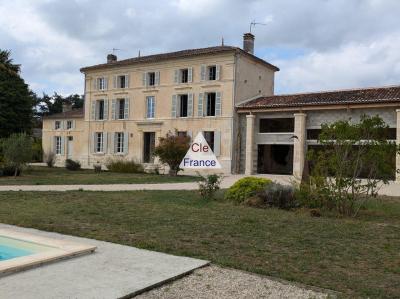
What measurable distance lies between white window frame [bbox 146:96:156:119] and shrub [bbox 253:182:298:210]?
20.9 metres

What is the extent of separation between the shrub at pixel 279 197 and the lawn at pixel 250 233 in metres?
0.63

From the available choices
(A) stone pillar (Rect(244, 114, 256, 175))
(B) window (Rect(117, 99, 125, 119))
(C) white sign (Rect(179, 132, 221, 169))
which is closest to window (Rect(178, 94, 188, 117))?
(A) stone pillar (Rect(244, 114, 256, 175))

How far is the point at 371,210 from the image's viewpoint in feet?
34.8

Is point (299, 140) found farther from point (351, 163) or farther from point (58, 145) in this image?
point (58, 145)

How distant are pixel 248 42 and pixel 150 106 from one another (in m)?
7.57

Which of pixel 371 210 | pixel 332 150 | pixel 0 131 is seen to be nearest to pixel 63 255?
pixel 332 150

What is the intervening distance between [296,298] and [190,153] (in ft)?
30.1

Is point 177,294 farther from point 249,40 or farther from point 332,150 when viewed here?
point 249,40

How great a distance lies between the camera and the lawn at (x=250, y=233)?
5008 mm

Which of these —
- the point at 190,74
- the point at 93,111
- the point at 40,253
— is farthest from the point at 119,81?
the point at 40,253

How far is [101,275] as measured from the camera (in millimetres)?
4613

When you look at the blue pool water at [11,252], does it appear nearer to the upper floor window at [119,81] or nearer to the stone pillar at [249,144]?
the stone pillar at [249,144]

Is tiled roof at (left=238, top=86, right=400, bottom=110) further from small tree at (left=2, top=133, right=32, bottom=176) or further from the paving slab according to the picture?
the paving slab

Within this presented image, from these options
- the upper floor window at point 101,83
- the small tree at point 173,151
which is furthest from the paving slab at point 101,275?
the upper floor window at point 101,83
